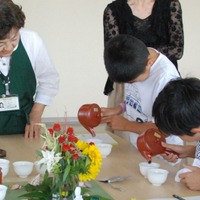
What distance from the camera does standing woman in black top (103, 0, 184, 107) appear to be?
104 inches

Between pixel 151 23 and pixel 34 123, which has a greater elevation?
pixel 151 23

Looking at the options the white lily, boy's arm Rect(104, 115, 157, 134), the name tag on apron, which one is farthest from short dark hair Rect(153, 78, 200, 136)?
the name tag on apron

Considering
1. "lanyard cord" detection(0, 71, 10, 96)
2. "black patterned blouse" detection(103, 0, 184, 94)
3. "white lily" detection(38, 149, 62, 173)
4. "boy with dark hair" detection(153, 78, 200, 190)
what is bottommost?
"white lily" detection(38, 149, 62, 173)

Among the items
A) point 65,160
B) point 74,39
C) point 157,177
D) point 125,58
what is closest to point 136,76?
point 125,58

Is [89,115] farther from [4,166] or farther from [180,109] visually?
[180,109]

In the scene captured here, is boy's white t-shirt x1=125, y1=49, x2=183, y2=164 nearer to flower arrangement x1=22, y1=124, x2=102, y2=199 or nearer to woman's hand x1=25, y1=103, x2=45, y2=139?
woman's hand x1=25, y1=103, x2=45, y2=139

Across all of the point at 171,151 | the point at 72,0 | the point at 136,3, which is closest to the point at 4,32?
the point at 171,151

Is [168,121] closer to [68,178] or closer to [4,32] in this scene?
[68,178]

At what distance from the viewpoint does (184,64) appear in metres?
5.16

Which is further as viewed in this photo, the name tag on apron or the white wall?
the white wall

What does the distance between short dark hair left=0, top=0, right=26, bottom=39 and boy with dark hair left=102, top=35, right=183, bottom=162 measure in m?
0.40

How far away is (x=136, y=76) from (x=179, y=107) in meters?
0.57

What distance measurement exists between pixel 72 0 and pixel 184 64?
1.46m

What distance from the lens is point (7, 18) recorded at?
188 cm
